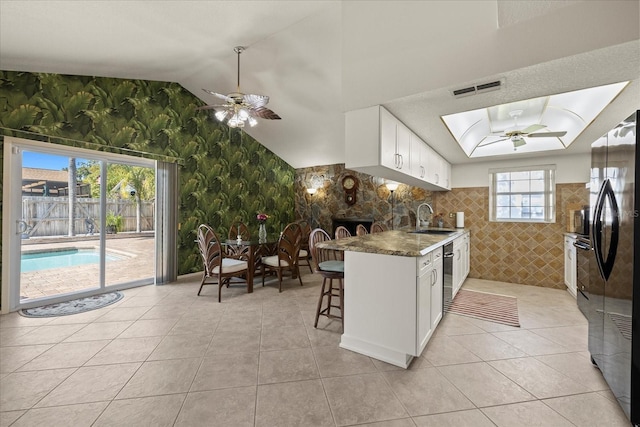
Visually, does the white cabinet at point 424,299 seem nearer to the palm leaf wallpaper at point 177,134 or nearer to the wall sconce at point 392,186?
the wall sconce at point 392,186

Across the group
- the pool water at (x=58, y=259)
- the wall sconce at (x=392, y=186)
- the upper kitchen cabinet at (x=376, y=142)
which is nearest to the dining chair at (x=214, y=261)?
the pool water at (x=58, y=259)

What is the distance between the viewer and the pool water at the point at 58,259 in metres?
3.36

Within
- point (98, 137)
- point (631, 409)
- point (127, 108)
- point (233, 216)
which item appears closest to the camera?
point (631, 409)

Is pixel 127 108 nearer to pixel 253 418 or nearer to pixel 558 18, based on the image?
pixel 253 418

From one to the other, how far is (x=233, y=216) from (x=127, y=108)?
2586 mm

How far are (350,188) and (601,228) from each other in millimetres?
4728

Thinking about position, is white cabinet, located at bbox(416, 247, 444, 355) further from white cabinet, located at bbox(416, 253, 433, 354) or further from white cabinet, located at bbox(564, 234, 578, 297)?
white cabinet, located at bbox(564, 234, 578, 297)

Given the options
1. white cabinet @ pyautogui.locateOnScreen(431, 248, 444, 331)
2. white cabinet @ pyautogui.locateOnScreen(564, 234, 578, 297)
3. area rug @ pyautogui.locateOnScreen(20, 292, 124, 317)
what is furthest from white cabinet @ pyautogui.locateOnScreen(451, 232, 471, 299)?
area rug @ pyautogui.locateOnScreen(20, 292, 124, 317)

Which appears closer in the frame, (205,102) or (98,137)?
(98,137)

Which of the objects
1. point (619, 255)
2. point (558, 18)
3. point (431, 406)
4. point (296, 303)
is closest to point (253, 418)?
point (431, 406)

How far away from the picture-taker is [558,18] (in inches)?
64.5

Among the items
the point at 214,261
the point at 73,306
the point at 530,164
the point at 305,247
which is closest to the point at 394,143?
the point at 214,261

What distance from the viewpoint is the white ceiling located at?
1672 mm

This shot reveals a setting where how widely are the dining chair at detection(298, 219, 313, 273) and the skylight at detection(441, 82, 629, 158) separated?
2.96 meters
